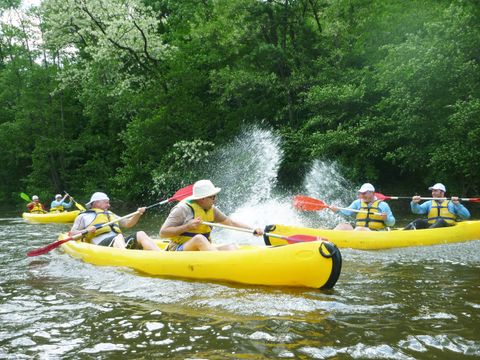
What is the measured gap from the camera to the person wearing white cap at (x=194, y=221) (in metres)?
5.40

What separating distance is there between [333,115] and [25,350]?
44.3ft

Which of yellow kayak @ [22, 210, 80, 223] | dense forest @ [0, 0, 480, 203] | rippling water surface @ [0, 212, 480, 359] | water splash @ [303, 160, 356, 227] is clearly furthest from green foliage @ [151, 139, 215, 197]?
rippling water surface @ [0, 212, 480, 359]

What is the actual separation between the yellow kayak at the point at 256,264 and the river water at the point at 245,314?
112 millimetres

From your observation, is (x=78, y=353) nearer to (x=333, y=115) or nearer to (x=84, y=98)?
(x=333, y=115)

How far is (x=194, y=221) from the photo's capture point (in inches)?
211

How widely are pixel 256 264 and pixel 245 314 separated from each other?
0.94m

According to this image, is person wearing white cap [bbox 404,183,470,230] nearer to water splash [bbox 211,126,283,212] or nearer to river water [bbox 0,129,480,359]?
river water [bbox 0,129,480,359]

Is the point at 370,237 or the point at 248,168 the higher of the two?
the point at 248,168

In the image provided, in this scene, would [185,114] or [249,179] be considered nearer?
[249,179]

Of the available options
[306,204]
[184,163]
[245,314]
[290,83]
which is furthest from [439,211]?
[184,163]

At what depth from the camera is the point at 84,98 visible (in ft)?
77.0

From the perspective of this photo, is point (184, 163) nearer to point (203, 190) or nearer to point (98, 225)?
point (98, 225)

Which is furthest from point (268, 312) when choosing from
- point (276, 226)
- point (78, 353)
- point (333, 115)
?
point (333, 115)

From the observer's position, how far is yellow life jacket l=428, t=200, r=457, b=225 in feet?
27.2
